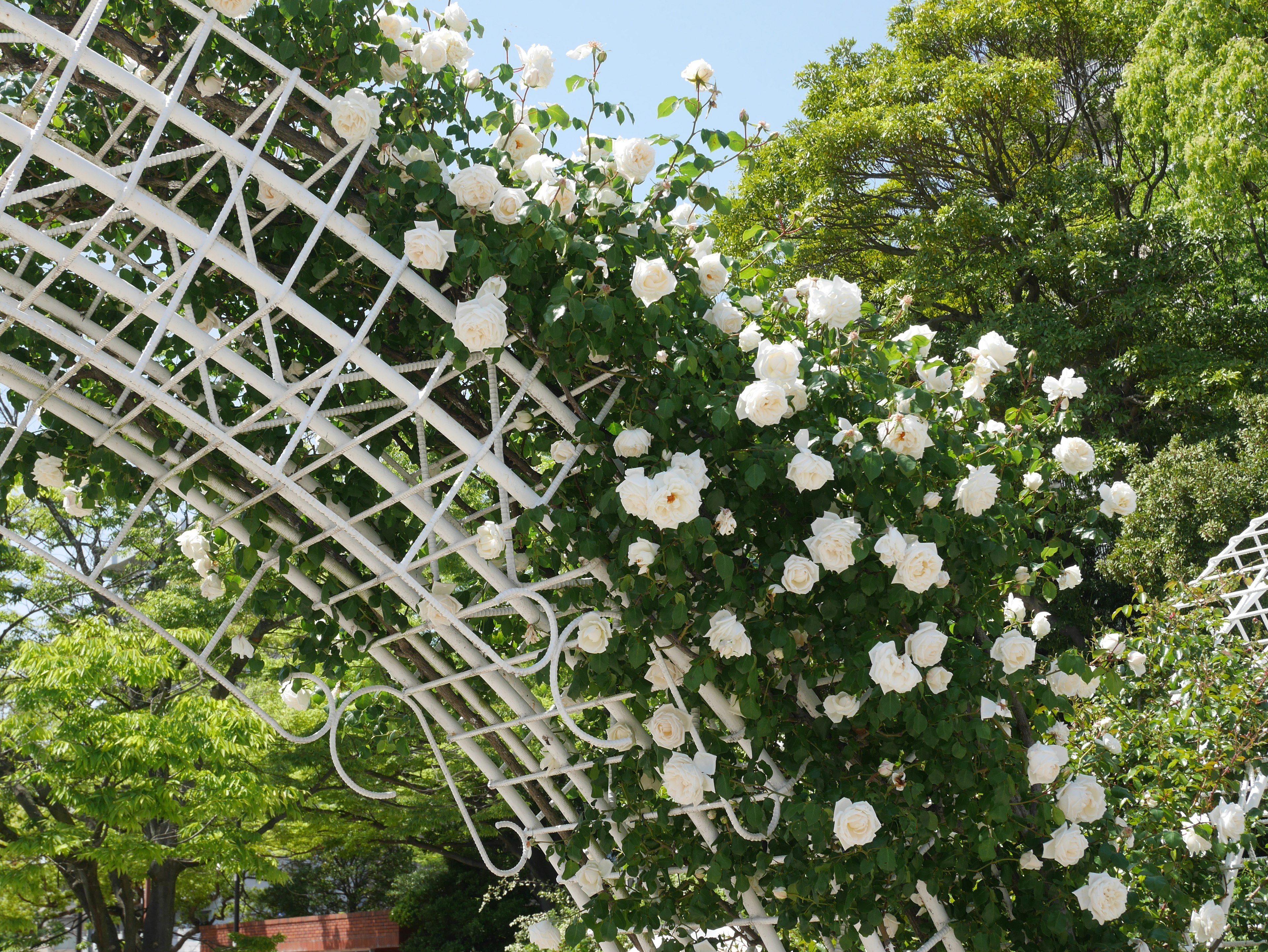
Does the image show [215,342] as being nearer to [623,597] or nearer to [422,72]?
[422,72]

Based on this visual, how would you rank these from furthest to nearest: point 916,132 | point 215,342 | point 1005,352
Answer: point 916,132, point 1005,352, point 215,342

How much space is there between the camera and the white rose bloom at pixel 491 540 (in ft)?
6.63

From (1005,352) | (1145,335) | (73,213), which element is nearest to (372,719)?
(73,213)

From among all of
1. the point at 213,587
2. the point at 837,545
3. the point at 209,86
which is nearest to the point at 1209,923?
the point at 837,545

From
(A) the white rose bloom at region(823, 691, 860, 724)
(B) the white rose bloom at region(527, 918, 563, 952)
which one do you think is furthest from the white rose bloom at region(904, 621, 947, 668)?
(B) the white rose bloom at region(527, 918, 563, 952)

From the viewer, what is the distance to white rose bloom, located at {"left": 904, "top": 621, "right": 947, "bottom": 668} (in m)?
1.91

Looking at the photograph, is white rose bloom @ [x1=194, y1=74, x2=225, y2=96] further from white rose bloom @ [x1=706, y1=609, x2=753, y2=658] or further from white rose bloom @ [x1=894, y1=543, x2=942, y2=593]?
white rose bloom @ [x1=894, y1=543, x2=942, y2=593]

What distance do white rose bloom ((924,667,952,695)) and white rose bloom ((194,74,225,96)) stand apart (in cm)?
184

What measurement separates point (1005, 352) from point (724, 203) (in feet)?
2.46

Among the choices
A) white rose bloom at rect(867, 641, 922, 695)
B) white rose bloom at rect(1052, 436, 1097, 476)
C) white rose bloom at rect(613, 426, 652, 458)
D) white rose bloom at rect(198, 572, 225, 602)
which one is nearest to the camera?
white rose bloom at rect(867, 641, 922, 695)

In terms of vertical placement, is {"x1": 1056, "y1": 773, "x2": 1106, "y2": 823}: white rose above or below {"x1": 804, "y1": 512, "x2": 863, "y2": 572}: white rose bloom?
below

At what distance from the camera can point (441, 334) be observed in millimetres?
1932

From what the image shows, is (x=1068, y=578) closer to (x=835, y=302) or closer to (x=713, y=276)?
(x=835, y=302)

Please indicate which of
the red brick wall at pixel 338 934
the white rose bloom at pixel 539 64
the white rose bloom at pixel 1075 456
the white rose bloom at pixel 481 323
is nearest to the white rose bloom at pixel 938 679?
the white rose bloom at pixel 1075 456
